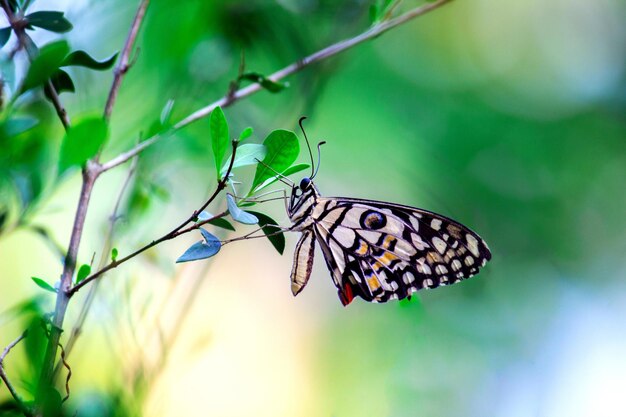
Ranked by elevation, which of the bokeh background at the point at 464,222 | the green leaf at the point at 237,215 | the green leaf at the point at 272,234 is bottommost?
the bokeh background at the point at 464,222

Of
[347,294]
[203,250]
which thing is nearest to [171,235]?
[203,250]

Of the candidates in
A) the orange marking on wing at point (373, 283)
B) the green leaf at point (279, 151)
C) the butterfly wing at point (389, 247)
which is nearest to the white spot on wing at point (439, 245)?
the butterfly wing at point (389, 247)

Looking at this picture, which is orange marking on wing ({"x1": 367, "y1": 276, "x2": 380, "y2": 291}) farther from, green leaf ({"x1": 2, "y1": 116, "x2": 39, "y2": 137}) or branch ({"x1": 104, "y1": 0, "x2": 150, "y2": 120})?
green leaf ({"x1": 2, "y1": 116, "x2": 39, "y2": 137})

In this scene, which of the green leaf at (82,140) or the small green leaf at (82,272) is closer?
the green leaf at (82,140)

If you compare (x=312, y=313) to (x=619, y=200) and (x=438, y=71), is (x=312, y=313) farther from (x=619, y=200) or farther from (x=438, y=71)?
(x=619, y=200)

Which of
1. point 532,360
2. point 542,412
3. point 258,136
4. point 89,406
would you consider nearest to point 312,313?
point 532,360

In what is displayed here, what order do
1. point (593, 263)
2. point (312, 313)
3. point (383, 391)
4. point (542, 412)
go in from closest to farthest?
point (542, 412), point (383, 391), point (312, 313), point (593, 263)

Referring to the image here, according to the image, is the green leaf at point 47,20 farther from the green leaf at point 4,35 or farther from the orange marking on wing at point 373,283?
the orange marking on wing at point 373,283
